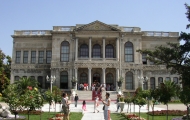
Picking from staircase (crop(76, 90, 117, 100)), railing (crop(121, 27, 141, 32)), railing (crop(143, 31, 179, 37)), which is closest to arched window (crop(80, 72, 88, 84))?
staircase (crop(76, 90, 117, 100))

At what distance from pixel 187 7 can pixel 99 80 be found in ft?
83.3

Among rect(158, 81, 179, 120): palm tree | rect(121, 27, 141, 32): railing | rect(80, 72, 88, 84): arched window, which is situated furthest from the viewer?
rect(121, 27, 141, 32): railing

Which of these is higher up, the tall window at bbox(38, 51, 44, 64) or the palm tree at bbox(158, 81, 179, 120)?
the tall window at bbox(38, 51, 44, 64)

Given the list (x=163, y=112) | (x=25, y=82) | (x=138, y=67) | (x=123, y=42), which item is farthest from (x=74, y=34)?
A: (x=163, y=112)

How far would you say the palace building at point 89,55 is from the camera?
156 feet

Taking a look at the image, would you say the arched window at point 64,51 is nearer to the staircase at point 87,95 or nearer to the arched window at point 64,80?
the arched window at point 64,80

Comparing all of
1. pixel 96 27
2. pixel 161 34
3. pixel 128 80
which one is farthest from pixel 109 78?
pixel 161 34

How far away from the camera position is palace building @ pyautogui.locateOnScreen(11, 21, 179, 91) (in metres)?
47.4

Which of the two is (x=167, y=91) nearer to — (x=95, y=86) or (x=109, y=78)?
(x=95, y=86)

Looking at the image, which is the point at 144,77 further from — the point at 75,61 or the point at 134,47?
the point at 75,61

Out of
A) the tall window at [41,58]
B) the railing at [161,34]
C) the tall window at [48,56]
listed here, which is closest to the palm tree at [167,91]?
the railing at [161,34]

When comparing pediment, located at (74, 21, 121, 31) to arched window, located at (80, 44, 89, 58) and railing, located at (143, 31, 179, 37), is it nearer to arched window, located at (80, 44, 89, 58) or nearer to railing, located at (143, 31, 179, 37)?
arched window, located at (80, 44, 89, 58)

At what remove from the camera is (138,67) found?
48094 millimetres

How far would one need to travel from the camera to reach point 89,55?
4712 cm
